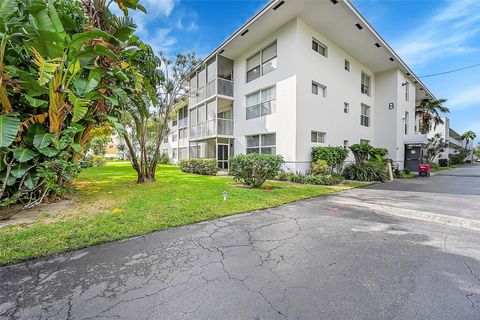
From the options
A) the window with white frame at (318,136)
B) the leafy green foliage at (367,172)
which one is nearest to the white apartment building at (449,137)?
the leafy green foliage at (367,172)

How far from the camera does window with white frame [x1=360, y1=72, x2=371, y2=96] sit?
18.2 meters

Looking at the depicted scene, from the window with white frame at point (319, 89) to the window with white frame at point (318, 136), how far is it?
2622 mm

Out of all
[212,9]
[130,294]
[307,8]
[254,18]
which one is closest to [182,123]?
[212,9]

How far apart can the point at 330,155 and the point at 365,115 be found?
340 inches

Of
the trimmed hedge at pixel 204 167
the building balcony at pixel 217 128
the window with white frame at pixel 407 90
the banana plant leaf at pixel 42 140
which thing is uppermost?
the window with white frame at pixel 407 90

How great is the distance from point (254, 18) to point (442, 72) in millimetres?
16924

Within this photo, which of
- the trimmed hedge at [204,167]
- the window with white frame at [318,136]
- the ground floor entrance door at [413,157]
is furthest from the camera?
the ground floor entrance door at [413,157]

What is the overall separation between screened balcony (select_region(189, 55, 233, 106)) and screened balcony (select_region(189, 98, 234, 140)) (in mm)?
638

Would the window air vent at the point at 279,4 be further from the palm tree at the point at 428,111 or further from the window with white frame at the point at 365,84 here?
the palm tree at the point at 428,111

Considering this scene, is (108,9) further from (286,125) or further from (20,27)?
(286,125)

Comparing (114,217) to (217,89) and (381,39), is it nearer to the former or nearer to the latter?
(217,89)

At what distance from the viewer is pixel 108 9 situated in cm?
678

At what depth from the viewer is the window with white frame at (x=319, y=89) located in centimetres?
1380

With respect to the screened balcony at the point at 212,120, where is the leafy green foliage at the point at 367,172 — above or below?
below
